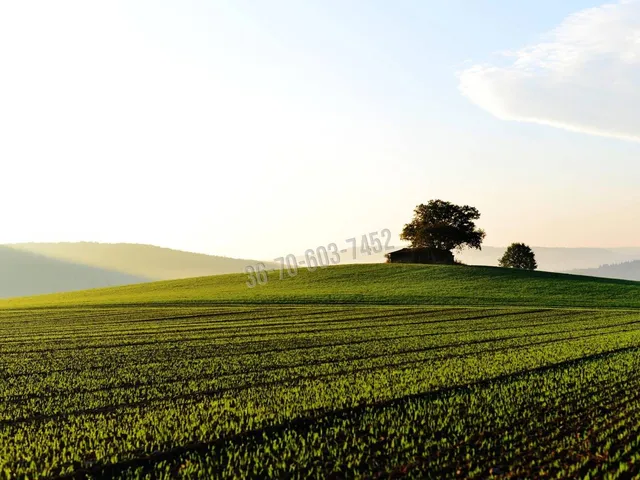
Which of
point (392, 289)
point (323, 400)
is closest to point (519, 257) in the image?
point (392, 289)

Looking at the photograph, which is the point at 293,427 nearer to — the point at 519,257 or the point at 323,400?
the point at 323,400

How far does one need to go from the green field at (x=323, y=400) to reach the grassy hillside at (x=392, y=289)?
67.8ft

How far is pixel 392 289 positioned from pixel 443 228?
122 feet

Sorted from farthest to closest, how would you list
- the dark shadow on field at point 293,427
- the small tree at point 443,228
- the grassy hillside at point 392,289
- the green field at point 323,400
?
1. the small tree at point 443,228
2. the grassy hillside at point 392,289
3. the green field at point 323,400
4. the dark shadow on field at point 293,427

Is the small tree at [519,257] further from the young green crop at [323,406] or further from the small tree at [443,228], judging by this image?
the young green crop at [323,406]

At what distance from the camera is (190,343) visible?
28750mm

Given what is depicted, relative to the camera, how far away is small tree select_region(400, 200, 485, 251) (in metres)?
101

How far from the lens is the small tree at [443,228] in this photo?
101m

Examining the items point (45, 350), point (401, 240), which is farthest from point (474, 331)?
point (401, 240)

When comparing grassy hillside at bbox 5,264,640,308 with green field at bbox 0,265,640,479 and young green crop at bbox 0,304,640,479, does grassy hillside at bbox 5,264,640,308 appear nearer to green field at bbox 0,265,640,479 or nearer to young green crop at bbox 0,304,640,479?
green field at bbox 0,265,640,479

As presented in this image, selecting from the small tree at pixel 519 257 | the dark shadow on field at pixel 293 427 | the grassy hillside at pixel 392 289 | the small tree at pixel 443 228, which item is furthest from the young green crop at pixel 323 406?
the small tree at pixel 519 257

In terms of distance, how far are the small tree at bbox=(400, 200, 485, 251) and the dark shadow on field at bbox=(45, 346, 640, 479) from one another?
84057mm

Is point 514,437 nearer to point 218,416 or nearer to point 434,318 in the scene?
point 218,416

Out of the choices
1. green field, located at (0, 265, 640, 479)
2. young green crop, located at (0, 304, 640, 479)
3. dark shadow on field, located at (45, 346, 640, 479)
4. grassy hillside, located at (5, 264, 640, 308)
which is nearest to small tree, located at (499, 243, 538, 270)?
grassy hillside, located at (5, 264, 640, 308)
